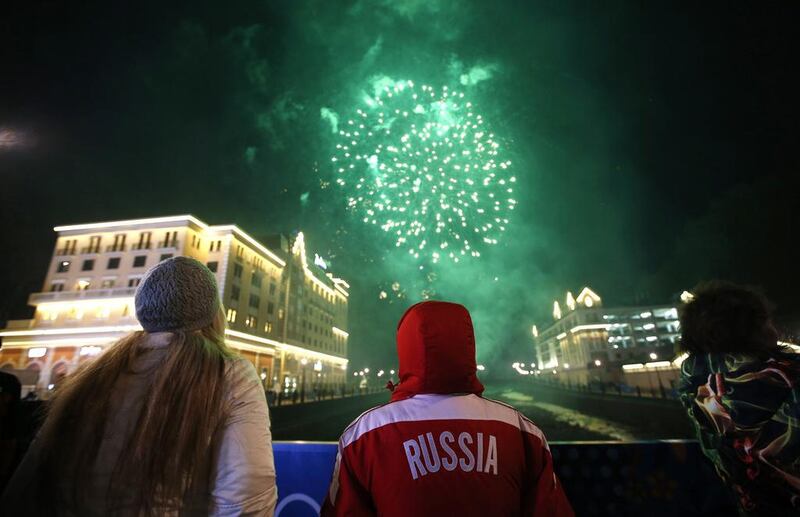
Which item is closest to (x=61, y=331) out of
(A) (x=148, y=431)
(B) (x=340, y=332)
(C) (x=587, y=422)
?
(B) (x=340, y=332)

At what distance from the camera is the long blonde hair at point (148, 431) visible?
1.30 meters

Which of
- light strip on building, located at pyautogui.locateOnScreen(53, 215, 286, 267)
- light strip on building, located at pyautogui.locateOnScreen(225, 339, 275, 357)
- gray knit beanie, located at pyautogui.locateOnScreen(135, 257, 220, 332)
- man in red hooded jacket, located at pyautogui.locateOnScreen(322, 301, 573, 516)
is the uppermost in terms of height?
light strip on building, located at pyautogui.locateOnScreen(53, 215, 286, 267)

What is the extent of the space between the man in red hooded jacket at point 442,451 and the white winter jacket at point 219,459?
475mm

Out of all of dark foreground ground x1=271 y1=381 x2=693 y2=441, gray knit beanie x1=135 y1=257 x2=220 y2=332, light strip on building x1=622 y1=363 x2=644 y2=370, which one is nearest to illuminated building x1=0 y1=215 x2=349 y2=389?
dark foreground ground x1=271 y1=381 x2=693 y2=441

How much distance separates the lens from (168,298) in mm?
1688

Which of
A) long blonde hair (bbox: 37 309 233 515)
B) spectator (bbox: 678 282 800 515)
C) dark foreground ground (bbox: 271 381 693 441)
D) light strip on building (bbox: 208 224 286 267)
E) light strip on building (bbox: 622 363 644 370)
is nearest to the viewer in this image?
long blonde hair (bbox: 37 309 233 515)

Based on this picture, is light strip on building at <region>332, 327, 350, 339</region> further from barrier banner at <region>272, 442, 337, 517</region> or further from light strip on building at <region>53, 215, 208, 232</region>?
barrier banner at <region>272, 442, 337, 517</region>

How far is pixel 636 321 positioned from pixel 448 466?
9199 centimetres

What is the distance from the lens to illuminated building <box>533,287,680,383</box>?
67.7 m

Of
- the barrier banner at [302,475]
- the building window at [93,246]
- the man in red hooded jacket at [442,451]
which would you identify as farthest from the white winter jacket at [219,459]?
the building window at [93,246]

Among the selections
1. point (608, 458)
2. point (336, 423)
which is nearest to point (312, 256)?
point (336, 423)

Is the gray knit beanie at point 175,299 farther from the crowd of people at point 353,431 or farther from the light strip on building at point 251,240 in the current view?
the light strip on building at point 251,240

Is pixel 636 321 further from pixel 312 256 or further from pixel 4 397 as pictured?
pixel 4 397

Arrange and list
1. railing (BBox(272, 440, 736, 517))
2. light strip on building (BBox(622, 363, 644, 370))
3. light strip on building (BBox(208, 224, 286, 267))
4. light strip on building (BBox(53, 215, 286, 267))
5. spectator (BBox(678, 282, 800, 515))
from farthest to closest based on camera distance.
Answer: light strip on building (BBox(622, 363, 644, 370)) → light strip on building (BBox(208, 224, 286, 267)) → light strip on building (BBox(53, 215, 286, 267)) → railing (BBox(272, 440, 736, 517)) → spectator (BBox(678, 282, 800, 515))
